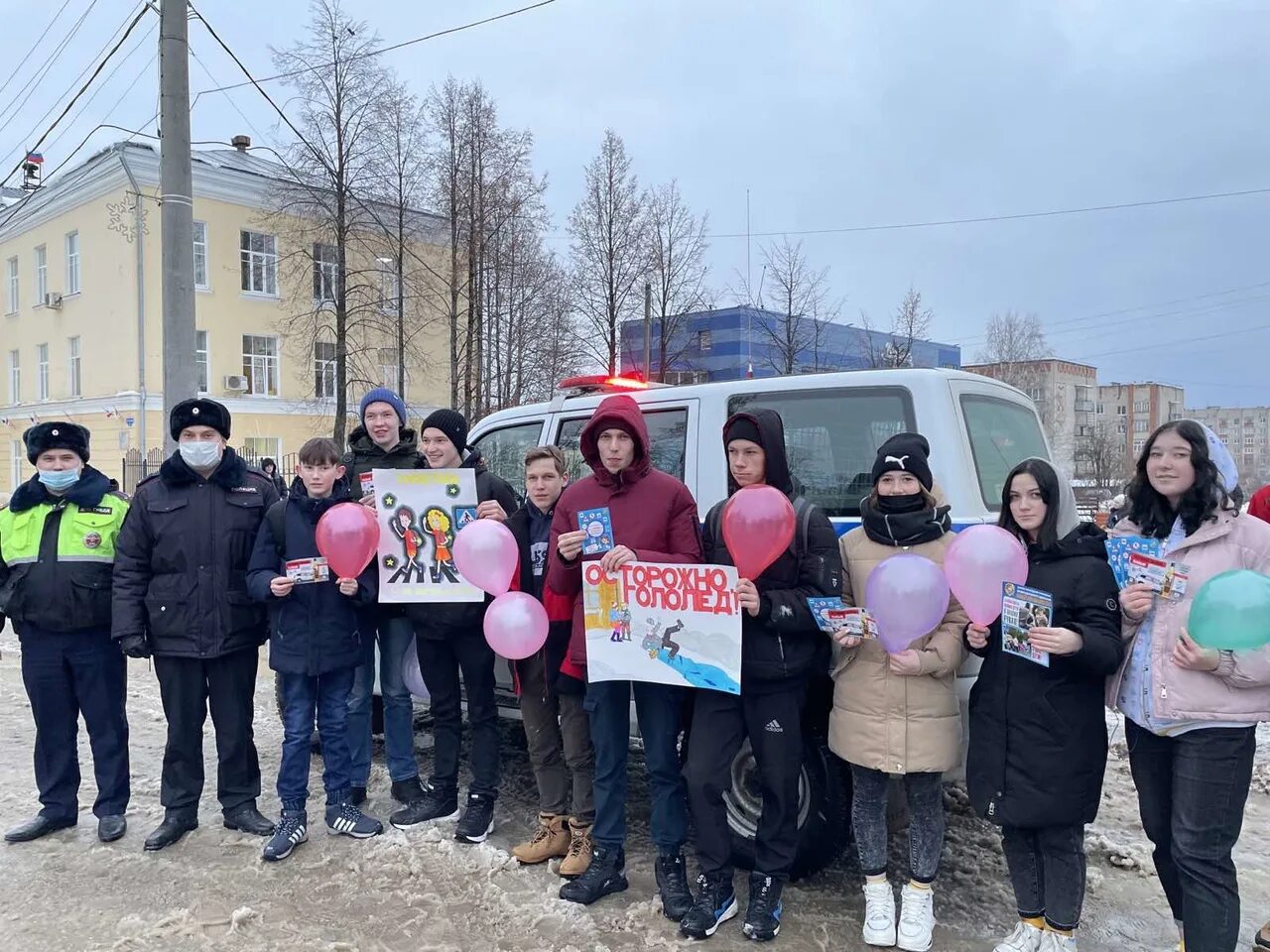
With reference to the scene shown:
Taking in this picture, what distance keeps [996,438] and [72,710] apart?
465 cm

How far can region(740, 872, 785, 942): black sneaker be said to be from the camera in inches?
134

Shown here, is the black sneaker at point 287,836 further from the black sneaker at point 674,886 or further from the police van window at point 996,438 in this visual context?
the police van window at point 996,438

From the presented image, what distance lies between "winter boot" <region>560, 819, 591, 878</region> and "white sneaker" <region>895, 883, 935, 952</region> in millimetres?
1310

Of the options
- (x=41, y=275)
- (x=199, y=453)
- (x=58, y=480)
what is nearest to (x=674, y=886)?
(x=199, y=453)

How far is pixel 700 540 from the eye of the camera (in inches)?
143

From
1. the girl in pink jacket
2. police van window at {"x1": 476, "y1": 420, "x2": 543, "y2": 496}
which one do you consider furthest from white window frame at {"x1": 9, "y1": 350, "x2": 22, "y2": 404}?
the girl in pink jacket

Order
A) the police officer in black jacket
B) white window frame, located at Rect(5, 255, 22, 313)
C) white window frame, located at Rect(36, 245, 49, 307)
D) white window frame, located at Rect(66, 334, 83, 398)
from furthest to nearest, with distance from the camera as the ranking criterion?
white window frame, located at Rect(5, 255, 22, 313) → white window frame, located at Rect(36, 245, 49, 307) → white window frame, located at Rect(66, 334, 83, 398) → the police officer in black jacket

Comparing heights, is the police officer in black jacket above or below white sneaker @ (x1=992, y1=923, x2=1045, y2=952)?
above

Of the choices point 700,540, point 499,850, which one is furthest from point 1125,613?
point 499,850

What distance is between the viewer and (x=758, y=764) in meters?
3.47

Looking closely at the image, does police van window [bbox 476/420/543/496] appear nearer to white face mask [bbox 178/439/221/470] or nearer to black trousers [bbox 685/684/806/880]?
white face mask [bbox 178/439/221/470]

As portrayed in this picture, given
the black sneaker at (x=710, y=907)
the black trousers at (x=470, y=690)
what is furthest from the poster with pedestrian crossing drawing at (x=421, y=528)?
the black sneaker at (x=710, y=907)

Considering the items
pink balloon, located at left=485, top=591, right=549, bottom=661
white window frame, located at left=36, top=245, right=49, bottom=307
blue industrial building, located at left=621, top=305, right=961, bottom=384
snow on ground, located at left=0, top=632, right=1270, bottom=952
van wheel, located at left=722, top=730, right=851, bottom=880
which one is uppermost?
white window frame, located at left=36, top=245, right=49, bottom=307

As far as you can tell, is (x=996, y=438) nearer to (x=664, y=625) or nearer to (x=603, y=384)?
(x=664, y=625)
